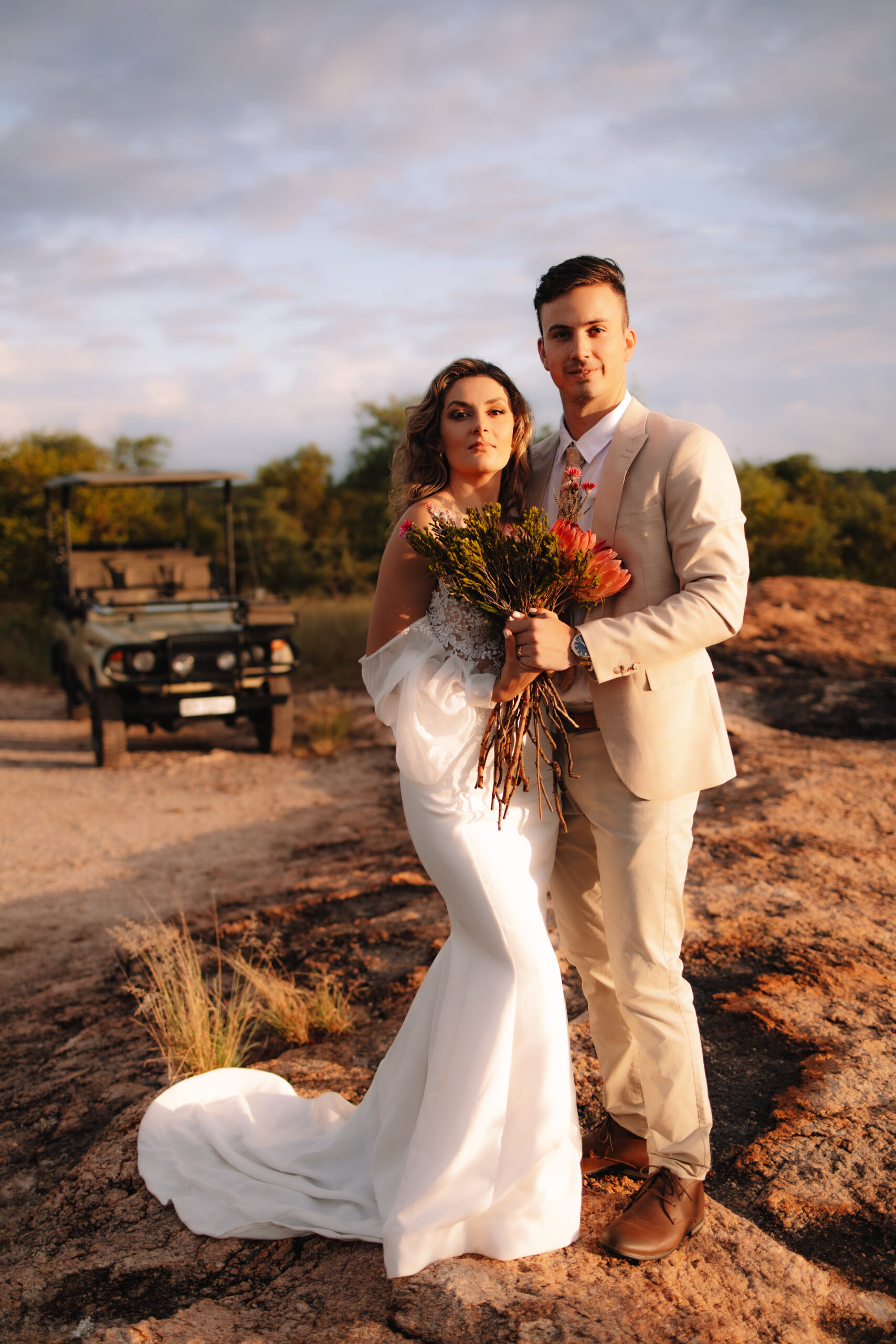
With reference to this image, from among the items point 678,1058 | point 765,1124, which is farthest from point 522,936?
point 765,1124

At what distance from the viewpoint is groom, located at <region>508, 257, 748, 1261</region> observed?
2.22 m

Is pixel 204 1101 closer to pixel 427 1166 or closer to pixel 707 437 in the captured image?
pixel 427 1166

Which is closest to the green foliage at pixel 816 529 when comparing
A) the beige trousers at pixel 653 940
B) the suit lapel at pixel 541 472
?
the suit lapel at pixel 541 472

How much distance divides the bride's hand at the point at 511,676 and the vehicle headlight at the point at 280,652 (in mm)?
6377

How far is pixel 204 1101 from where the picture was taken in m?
2.99

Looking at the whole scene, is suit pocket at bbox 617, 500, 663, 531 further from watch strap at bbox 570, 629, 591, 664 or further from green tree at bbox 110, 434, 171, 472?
green tree at bbox 110, 434, 171, 472

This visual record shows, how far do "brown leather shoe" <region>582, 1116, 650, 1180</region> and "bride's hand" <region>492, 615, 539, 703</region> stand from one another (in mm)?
1269

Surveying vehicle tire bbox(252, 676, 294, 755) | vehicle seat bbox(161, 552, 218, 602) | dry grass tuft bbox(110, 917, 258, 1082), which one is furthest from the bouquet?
vehicle seat bbox(161, 552, 218, 602)

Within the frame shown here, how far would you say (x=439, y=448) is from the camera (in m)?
2.70

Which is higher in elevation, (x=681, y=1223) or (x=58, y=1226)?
(x=681, y=1223)

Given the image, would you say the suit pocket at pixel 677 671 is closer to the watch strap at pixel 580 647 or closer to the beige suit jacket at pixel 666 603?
the beige suit jacket at pixel 666 603

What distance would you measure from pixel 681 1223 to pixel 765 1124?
591 mm

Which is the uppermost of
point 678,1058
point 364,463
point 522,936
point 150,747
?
point 364,463

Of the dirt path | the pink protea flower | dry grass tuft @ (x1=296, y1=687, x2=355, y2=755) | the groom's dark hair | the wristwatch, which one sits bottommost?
the dirt path
